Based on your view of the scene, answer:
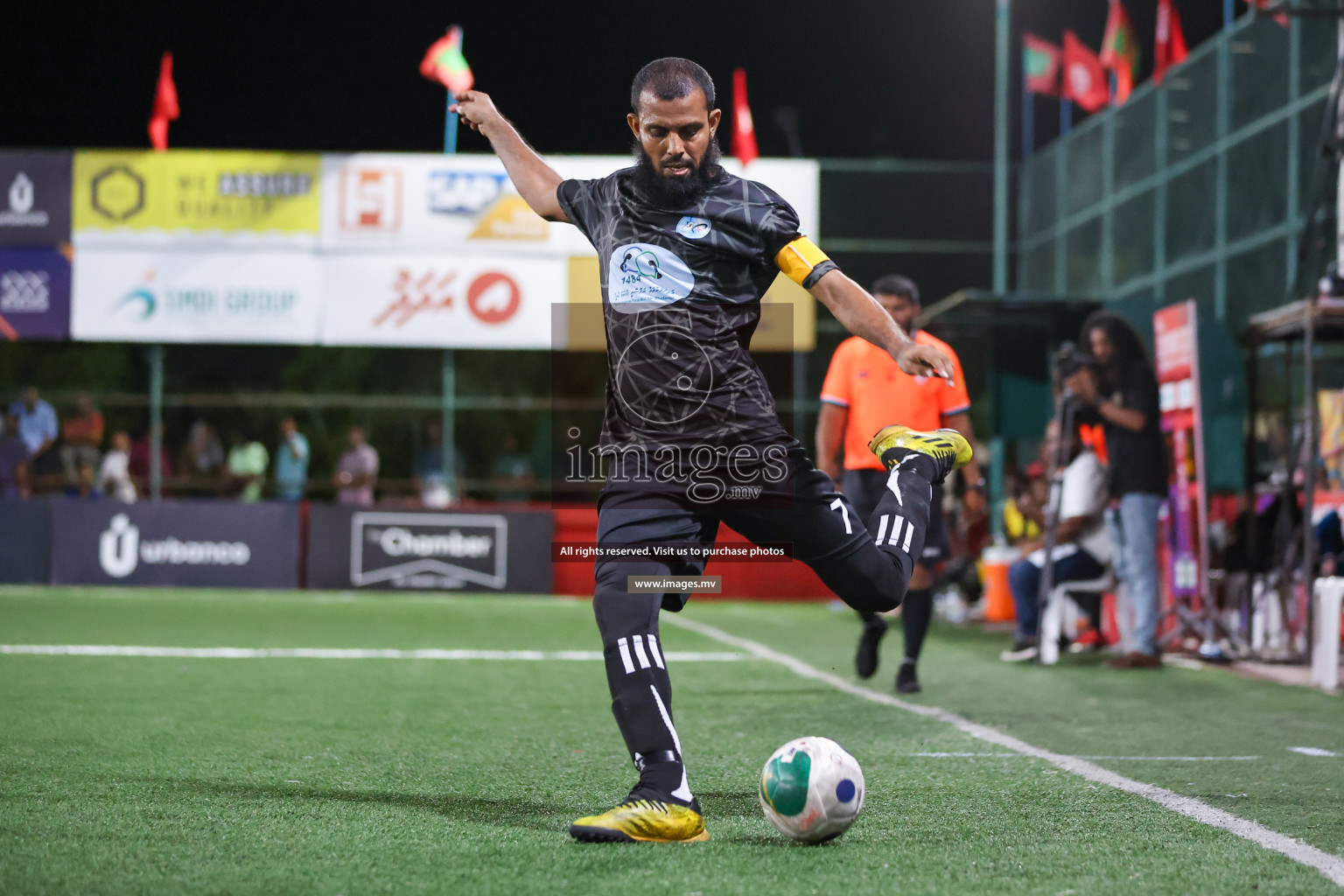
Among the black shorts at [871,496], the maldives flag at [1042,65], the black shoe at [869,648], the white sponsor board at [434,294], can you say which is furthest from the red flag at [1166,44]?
the black shoe at [869,648]

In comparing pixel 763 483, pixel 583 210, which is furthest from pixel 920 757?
pixel 583 210

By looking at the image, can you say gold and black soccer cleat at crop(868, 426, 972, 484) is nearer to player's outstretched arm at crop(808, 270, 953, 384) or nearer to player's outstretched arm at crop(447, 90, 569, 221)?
player's outstretched arm at crop(808, 270, 953, 384)

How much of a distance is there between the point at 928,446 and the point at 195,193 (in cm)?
1852

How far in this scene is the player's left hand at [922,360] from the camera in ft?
13.3

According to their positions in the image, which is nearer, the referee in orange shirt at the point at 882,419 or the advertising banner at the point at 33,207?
the referee in orange shirt at the point at 882,419

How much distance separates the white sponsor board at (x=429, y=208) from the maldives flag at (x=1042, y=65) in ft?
13.9

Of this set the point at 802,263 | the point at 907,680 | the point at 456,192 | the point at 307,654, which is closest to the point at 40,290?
the point at 456,192

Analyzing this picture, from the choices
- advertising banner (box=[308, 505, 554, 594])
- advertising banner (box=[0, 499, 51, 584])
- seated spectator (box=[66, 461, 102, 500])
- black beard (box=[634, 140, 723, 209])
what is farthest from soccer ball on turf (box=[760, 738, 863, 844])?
seated spectator (box=[66, 461, 102, 500])

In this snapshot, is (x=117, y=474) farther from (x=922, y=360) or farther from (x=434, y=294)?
(x=922, y=360)

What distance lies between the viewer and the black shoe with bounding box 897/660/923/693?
26.0 ft

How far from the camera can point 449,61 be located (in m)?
22.3

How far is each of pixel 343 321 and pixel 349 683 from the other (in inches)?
547

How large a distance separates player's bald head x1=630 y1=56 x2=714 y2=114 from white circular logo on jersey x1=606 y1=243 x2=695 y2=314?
384 millimetres

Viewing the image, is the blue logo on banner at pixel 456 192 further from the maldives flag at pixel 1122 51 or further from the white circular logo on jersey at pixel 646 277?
the white circular logo on jersey at pixel 646 277
